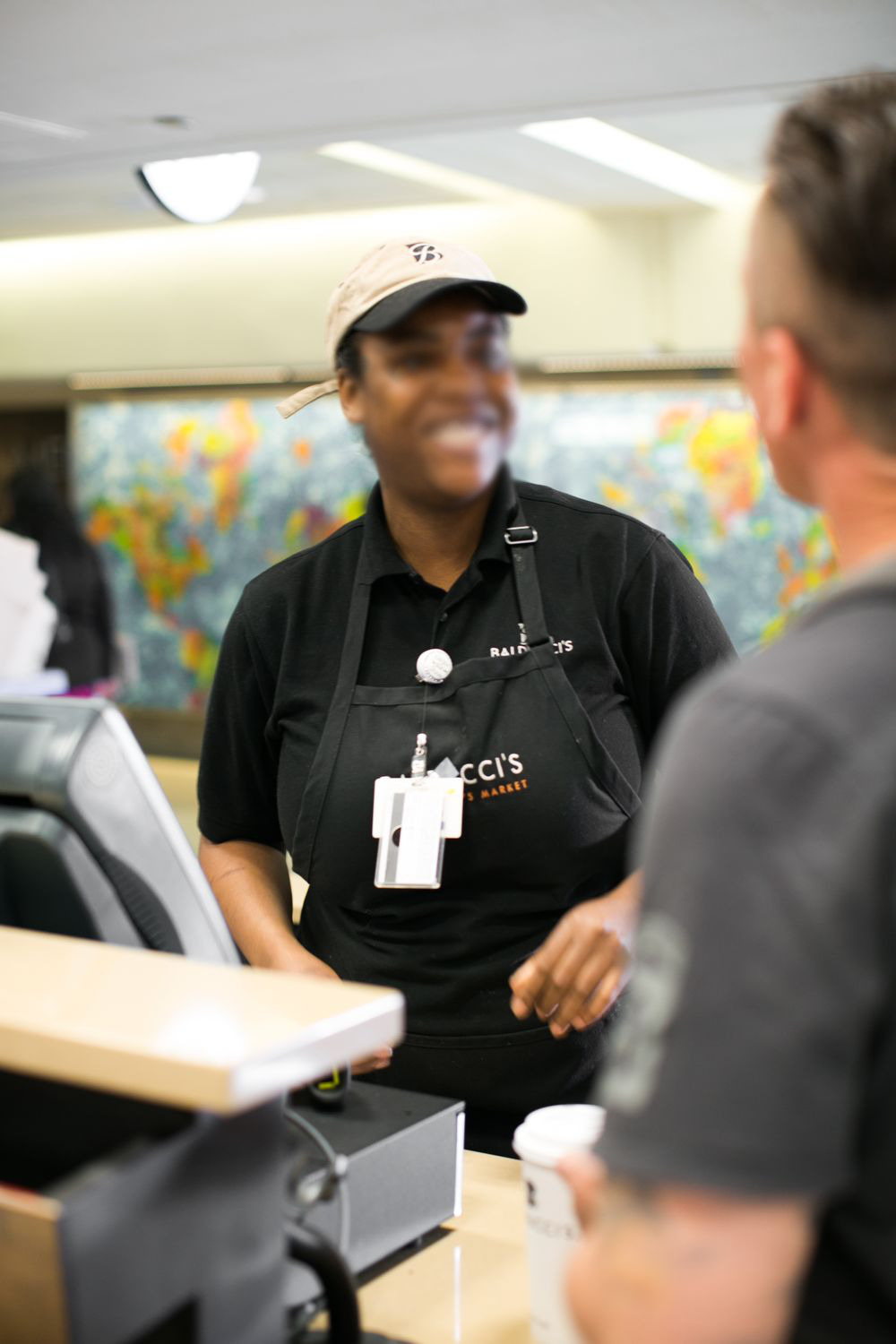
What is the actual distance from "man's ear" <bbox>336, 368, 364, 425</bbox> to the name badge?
0.47 meters

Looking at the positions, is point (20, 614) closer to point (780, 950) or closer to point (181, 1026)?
point (181, 1026)

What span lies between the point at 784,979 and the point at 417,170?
5.90m

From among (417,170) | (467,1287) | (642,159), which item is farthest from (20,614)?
(467,1287)

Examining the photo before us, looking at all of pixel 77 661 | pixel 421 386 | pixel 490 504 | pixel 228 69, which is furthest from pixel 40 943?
pixel 77 661

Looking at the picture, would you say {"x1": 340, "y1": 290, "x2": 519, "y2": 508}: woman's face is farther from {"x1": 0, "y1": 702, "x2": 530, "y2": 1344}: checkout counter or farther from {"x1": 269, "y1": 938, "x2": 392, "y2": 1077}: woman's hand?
{"x1": 269, "y1": 938, "x2": 392, "y2": 1077}: woman's hand

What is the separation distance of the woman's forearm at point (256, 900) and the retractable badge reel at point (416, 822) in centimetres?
15

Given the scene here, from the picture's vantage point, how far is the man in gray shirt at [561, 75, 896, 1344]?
651 mm

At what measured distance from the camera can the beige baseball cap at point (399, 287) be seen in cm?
131

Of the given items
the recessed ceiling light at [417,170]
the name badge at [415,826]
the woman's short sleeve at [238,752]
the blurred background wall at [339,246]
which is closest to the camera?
the name badge at [415,826]

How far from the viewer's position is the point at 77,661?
24.3 ft

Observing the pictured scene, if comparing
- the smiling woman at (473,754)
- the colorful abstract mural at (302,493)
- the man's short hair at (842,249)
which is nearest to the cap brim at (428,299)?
the smiling woman at (473,754)

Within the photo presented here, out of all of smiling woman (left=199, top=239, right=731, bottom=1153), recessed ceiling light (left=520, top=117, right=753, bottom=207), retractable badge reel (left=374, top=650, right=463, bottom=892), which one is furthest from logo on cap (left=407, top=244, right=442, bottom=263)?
recessed ceiling light (left=520, top=117, right=753, bottom=207)

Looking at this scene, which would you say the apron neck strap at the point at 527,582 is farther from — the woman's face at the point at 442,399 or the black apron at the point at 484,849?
the woman's face at the point at 442,399

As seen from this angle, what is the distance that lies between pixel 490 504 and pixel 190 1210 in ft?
3.29
